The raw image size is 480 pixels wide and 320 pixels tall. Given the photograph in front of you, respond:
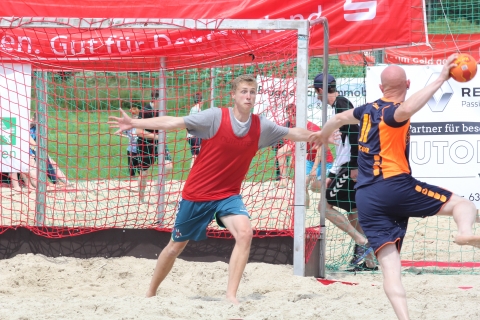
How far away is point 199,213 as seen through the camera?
5.70 m

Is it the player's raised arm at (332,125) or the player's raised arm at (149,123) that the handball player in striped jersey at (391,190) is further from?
the player's raised arm at (149,123)

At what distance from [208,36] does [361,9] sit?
1.69 metres

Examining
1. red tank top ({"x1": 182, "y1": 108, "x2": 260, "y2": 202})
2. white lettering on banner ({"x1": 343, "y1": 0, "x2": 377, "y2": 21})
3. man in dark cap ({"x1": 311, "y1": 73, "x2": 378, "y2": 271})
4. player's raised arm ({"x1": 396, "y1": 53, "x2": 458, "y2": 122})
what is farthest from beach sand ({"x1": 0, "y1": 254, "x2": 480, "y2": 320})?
white lettering on banner ({"x1": 343, "y1": 0, "x2": 377, "y2": 21})

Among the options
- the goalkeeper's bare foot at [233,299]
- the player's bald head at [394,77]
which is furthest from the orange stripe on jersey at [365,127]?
the goalkeeper's bare foot at [233,299]

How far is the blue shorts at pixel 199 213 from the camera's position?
5621 mm

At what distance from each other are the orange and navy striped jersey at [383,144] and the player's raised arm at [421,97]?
0.39 feet

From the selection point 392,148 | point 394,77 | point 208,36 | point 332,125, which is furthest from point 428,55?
point 392,148

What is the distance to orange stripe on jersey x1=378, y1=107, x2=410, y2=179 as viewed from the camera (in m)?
4.62

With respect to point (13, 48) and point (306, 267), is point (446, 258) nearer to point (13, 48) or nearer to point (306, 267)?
point (306, 267)

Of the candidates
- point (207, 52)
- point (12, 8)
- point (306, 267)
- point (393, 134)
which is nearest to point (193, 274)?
point (306, 267)

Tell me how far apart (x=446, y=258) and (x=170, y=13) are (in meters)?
4.16

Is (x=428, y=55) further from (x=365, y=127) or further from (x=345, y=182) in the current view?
(x=365, y=127)

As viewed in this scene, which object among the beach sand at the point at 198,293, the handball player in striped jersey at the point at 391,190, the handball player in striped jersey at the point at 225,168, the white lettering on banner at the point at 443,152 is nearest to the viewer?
the handball player in striped jersey at the point at 391,190

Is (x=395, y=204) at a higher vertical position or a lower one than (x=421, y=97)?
lower
